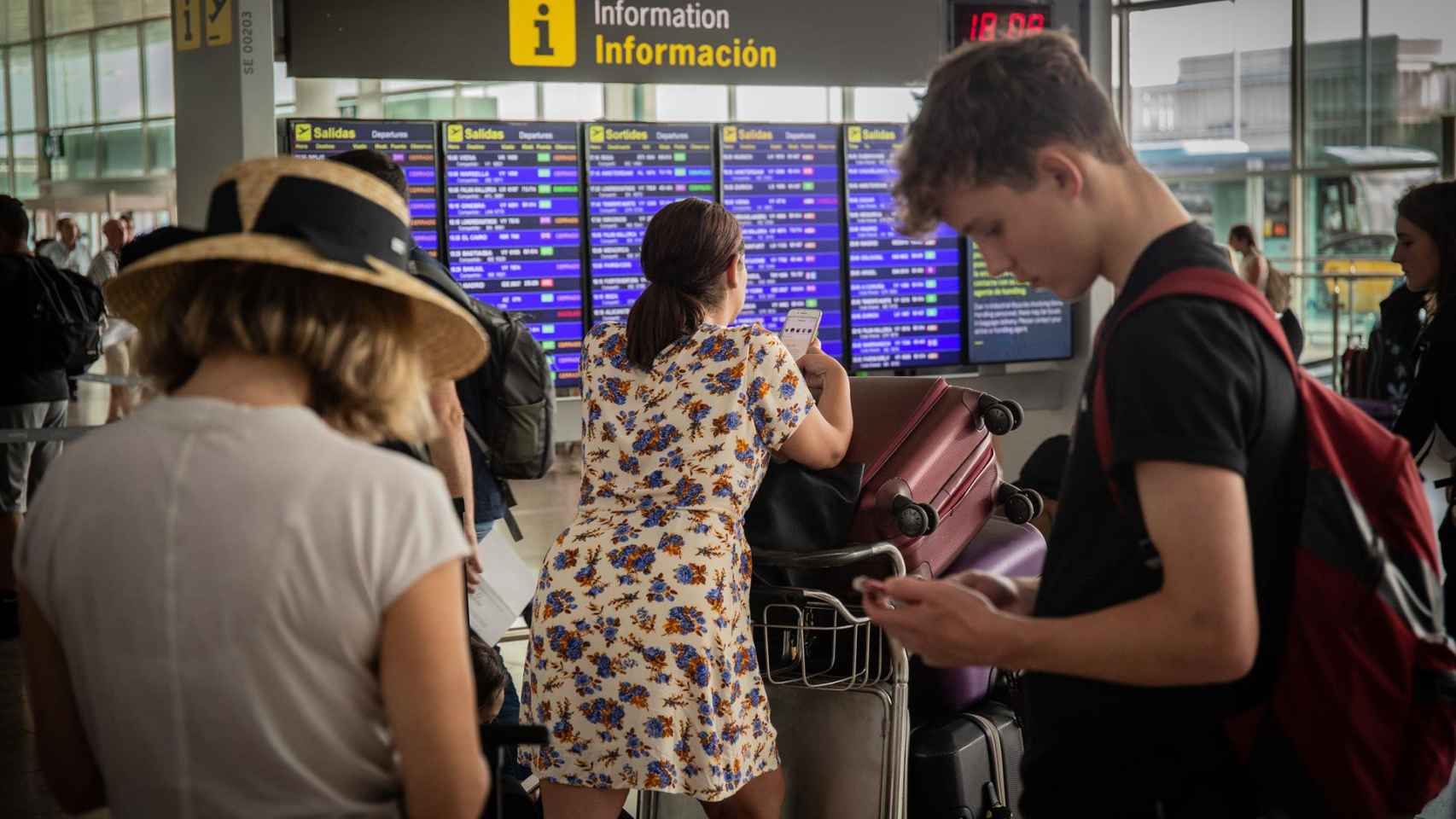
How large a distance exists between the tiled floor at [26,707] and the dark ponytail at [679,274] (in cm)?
124

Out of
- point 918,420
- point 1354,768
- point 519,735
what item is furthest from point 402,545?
point 918,420

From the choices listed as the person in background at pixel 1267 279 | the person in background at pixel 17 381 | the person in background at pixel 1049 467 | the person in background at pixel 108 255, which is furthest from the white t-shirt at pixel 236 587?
the person in background at pixel 108 255

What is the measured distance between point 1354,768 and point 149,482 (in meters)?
1.16

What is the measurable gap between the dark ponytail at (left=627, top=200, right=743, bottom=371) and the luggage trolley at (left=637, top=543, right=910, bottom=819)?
1.56ft

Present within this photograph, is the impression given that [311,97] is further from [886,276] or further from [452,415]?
[452,415]

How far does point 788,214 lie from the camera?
6023 mm

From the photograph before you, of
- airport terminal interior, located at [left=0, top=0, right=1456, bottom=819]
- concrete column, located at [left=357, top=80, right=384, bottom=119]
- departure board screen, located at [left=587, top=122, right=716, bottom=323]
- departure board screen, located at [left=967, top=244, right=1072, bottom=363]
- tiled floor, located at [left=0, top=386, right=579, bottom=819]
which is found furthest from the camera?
concrete column, located at [left=357, top=80, right=384, bottom=119]

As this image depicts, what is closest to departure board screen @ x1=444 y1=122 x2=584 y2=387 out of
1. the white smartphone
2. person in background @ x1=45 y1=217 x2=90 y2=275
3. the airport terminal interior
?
the airport terminal interior

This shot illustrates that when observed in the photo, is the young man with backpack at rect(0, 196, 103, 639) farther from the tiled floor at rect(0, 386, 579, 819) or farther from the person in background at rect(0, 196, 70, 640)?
the tiled floor at rect(0, 386, 579, 819)

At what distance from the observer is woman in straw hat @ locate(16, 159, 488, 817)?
121 centimetres

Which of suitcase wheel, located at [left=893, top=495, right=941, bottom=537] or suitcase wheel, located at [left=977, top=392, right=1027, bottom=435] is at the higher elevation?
suitcase wheel, located at [left=977, top=392, right=1027, bottom=435]

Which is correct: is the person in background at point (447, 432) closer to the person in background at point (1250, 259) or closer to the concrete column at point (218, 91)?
the concrete column at point (218, 91)

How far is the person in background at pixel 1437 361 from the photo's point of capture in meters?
3.40

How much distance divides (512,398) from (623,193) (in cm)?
231
